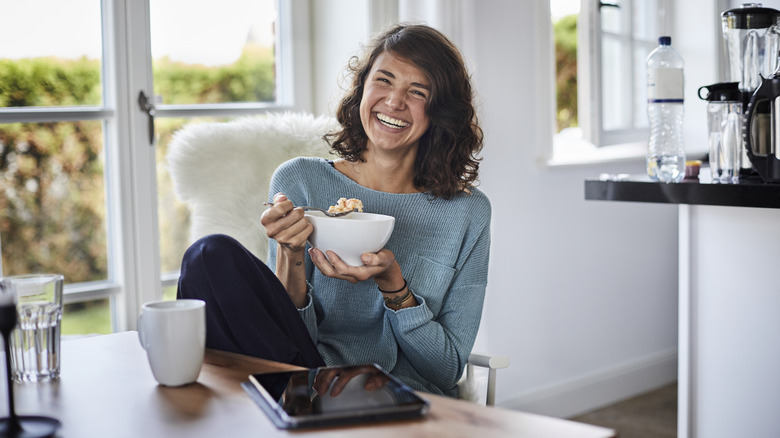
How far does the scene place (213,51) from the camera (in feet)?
7.61

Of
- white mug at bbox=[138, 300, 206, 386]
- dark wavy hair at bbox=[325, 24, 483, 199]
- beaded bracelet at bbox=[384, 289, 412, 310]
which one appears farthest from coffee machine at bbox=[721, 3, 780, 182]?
white mug at bbox=[138, 300, 206, 386]

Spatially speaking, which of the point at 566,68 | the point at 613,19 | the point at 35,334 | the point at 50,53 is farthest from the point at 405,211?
the point at 566,68

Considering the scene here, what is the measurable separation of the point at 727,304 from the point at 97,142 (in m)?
1.54

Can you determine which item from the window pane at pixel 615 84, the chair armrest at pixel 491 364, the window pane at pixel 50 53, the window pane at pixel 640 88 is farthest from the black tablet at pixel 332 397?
the window pane at pixel 640 88

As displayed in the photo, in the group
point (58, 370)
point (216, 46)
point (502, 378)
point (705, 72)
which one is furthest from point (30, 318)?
point (705, 72)

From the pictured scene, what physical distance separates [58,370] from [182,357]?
179 millimetres

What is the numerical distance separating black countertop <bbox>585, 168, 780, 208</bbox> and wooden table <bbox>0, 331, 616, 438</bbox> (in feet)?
3.48

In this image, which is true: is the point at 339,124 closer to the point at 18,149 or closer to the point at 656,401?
→ the point at 18,149

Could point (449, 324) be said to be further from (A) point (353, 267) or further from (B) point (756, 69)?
(B) point (756, 69)

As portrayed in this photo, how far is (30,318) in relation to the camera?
0.99 m

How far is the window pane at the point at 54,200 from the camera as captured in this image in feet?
6.41

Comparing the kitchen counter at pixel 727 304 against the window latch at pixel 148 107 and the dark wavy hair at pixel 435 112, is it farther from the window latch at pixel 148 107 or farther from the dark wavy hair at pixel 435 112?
the window latch at pixel 148 107

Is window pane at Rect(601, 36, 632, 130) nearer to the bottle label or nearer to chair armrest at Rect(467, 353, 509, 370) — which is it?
the bottle label

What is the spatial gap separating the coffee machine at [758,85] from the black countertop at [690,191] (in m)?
0.06
